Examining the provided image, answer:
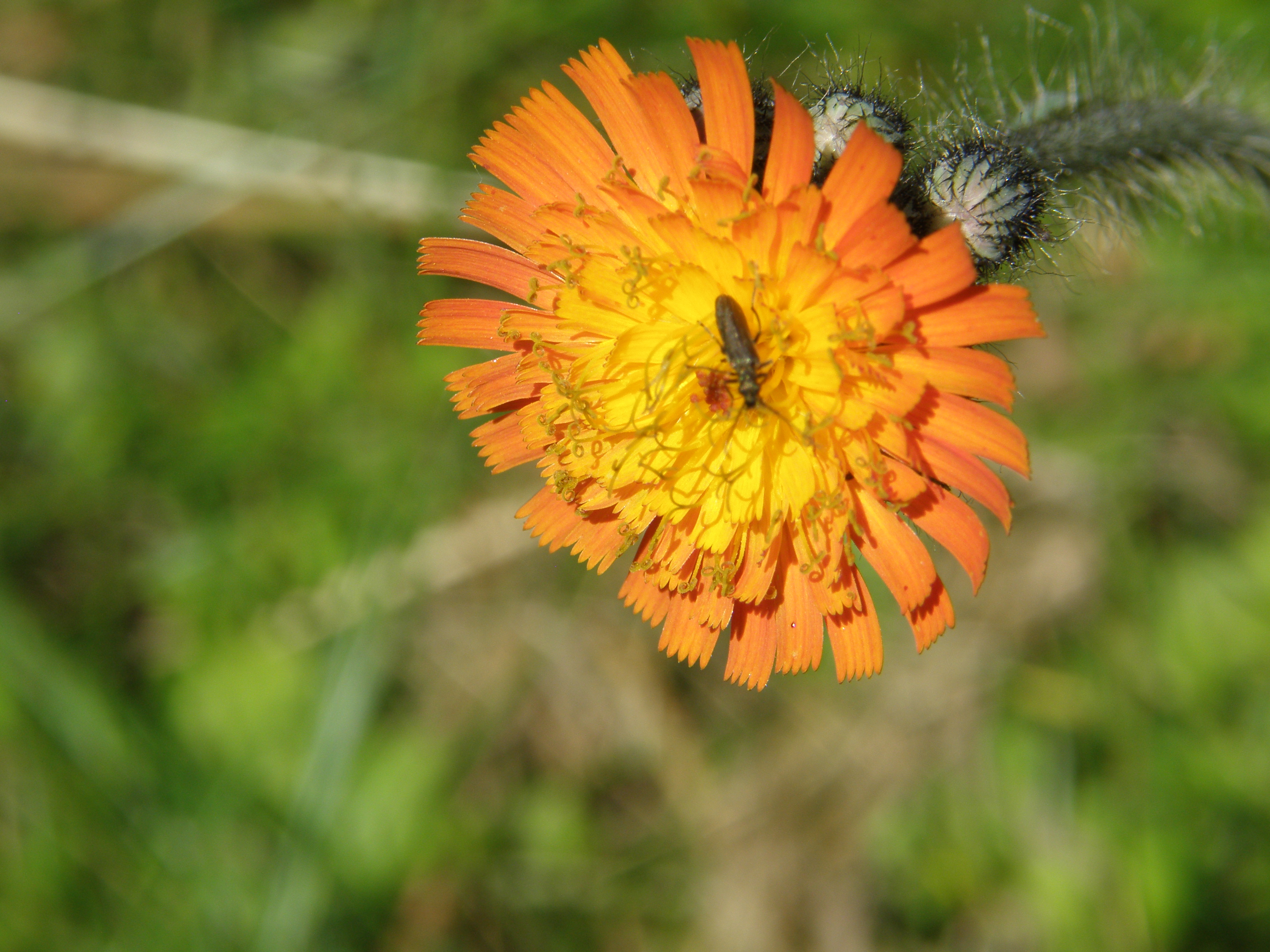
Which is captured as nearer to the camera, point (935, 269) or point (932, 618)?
point (935, 269)

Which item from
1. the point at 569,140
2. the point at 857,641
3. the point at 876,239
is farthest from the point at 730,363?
the point at 857,641

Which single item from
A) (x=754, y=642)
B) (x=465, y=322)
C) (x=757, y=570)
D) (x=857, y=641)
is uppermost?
(x=465, y=322)

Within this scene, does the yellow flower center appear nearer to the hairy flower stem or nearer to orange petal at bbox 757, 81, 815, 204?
orange petal at bbox 757, 81, 815, 204

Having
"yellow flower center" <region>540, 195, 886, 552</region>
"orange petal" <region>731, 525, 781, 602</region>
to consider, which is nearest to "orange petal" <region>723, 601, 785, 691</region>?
"orange petal" <region>731, 525, 781, 602</region>

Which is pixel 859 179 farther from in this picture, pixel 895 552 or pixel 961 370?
pixel 895 552

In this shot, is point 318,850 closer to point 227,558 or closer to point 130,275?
point 227,558

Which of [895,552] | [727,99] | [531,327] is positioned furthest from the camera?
[531,327]

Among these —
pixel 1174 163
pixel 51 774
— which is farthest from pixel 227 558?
pixel 1174 163

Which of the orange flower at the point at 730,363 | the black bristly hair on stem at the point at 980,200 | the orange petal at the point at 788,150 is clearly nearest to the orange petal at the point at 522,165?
the orange flower at the point at 730,363
